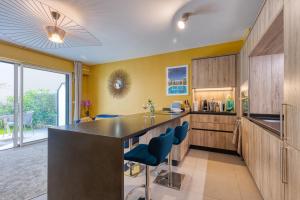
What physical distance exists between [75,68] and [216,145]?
16.8ft

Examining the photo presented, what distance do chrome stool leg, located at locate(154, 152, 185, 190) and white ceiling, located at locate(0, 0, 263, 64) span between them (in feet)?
7.81

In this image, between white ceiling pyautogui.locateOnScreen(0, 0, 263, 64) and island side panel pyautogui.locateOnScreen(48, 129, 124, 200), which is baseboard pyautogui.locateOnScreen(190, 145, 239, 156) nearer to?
white ceiling pyautogui.locateOnScreen(0, 0, 263, 64)

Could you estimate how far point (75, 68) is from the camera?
Answer: 511cm

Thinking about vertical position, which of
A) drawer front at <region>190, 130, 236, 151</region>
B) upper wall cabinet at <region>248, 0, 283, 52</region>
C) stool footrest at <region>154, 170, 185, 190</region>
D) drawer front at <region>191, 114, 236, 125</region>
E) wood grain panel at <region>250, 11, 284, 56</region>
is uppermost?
upper wall cabinet at <region>248, 0, 283, 52</region>

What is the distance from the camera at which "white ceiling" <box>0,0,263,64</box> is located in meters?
2.17

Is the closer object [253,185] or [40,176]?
[253,185]

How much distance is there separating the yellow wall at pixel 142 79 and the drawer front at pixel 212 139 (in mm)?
1088

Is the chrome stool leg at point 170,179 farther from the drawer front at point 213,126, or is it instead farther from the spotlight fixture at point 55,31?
the spotlight fixture at point 55,31

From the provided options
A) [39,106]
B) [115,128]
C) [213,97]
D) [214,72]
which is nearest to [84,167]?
[115,128]

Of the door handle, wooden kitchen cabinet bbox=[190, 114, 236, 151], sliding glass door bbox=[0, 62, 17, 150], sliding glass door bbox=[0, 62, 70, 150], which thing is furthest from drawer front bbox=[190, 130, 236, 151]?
sliding glass door bbox=[0, 62, 17, 150]

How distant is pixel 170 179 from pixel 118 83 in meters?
3.82

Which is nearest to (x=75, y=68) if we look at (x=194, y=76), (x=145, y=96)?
(x=145, y=96)

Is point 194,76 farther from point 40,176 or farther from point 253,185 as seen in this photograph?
point 40,176

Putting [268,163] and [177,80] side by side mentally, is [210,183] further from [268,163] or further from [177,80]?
[177,80]
